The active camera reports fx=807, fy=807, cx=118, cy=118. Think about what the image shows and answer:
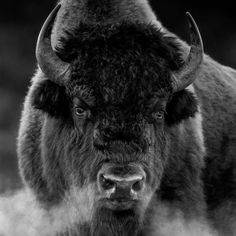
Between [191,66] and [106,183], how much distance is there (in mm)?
1449

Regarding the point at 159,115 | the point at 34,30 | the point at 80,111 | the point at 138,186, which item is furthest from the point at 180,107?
the point at 34,30

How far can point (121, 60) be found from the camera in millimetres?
6922

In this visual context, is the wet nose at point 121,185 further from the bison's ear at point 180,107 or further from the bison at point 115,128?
the bison's ear at point 180,107

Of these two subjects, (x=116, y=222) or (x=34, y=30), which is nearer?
(x=116, y=222)

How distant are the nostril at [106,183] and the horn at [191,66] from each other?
1.12m

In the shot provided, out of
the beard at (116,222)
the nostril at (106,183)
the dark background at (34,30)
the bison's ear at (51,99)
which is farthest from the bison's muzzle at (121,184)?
the dark background at (34,30)

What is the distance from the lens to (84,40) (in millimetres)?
7098

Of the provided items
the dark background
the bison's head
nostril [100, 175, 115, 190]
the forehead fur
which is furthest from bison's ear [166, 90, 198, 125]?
the dark background

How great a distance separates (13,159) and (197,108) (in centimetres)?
1072

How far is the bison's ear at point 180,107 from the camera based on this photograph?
7324mm

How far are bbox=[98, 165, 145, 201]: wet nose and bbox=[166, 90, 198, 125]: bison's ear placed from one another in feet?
3.13

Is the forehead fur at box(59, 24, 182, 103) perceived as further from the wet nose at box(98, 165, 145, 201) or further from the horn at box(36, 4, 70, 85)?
the wet nose at box(98, 165, 145, 201)

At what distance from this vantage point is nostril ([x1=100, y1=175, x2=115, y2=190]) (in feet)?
21.1

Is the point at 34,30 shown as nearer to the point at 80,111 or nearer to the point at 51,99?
the point at 51,99
